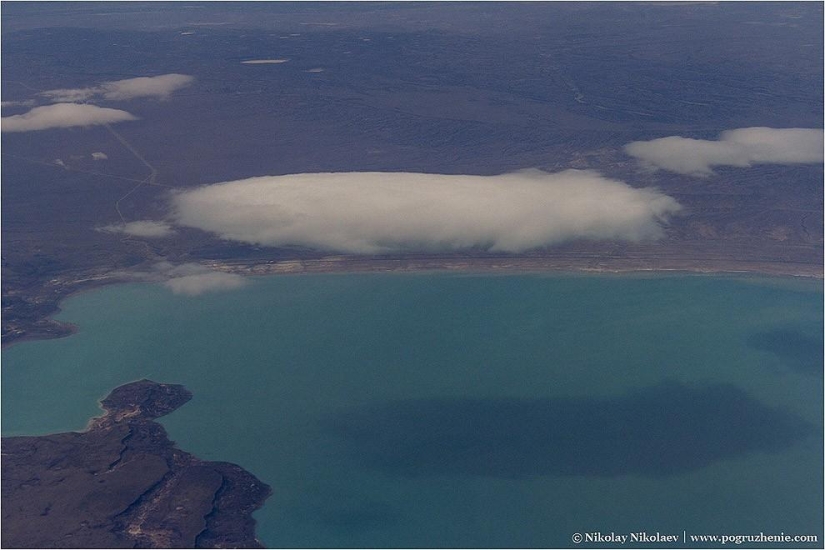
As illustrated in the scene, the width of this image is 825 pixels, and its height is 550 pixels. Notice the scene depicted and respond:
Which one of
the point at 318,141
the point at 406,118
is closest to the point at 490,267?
the point at 318,141

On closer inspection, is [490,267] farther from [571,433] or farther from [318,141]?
[318,141]

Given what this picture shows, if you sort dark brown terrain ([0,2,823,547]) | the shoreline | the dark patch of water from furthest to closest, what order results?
the shoreline < the dark patch of water < dark brown terrain ([0,2,823,547])

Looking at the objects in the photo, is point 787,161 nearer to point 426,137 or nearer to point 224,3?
point 426,137

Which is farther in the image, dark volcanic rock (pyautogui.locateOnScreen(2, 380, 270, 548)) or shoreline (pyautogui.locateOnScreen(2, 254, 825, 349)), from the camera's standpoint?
shoreline (pyautogui.locateOnScreen(2, 254, 825, 349))

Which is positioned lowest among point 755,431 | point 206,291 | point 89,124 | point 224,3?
point 755,431

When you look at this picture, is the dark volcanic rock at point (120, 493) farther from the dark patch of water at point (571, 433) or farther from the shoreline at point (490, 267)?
the shoreline at point (490, 267)

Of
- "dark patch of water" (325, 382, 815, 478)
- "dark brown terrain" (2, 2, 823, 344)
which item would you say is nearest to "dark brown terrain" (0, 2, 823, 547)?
"dark brown terrain" (2, 2, 823, 344)

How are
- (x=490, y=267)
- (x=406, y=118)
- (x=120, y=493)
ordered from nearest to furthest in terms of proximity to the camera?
1. (x=120, y=493)
2. (x=490, y=267)
3. (x=406, y=118)

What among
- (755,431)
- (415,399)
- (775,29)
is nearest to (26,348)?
(415,399)

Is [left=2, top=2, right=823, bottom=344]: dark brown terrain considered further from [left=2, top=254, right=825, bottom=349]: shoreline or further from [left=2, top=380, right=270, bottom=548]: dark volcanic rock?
[left=2, top=380, right=270, bottom=548]: dark volcanic rock
